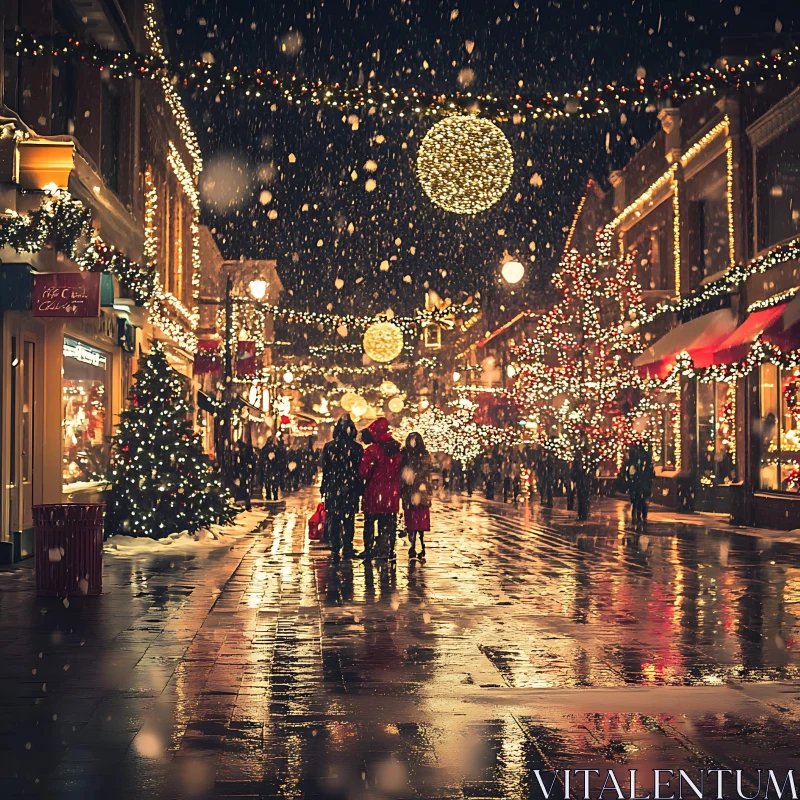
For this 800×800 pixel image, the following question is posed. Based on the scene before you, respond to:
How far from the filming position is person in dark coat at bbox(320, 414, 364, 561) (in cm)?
2005

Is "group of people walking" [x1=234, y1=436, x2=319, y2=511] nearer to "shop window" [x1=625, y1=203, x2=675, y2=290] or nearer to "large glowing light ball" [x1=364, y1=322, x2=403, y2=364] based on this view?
"large glowing light ball" [x1=364, y1=322, x2=403, y2=364]

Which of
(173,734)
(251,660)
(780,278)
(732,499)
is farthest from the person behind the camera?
(732,499)

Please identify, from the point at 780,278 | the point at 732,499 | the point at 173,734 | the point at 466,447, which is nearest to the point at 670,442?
the point at 732,499

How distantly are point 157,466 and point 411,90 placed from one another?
8831 mm

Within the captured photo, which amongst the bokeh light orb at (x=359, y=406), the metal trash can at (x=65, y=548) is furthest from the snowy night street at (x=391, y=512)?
the bokeh light orb at (x=359, y=406)

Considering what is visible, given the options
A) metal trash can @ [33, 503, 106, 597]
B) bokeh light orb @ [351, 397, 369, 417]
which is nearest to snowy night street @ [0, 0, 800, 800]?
metal trash can @ [33, 503, 106, 597]

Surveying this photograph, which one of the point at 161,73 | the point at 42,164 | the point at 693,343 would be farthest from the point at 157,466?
the point at 693,343

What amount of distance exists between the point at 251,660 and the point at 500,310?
95436 mm

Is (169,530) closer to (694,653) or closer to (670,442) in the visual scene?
(694,653)

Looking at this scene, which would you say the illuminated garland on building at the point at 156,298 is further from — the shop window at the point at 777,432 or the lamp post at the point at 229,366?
the shop window at the point at 777,432

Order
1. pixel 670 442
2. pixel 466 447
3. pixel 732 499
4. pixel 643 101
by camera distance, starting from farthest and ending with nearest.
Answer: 1. pixel 466 447
2. pixel 670 442
3. pixel 732 499
4. pixel 643 101

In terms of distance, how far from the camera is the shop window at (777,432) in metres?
26.7

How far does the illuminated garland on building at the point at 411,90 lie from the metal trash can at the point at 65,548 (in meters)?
5.80

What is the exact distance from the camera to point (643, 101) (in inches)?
691
